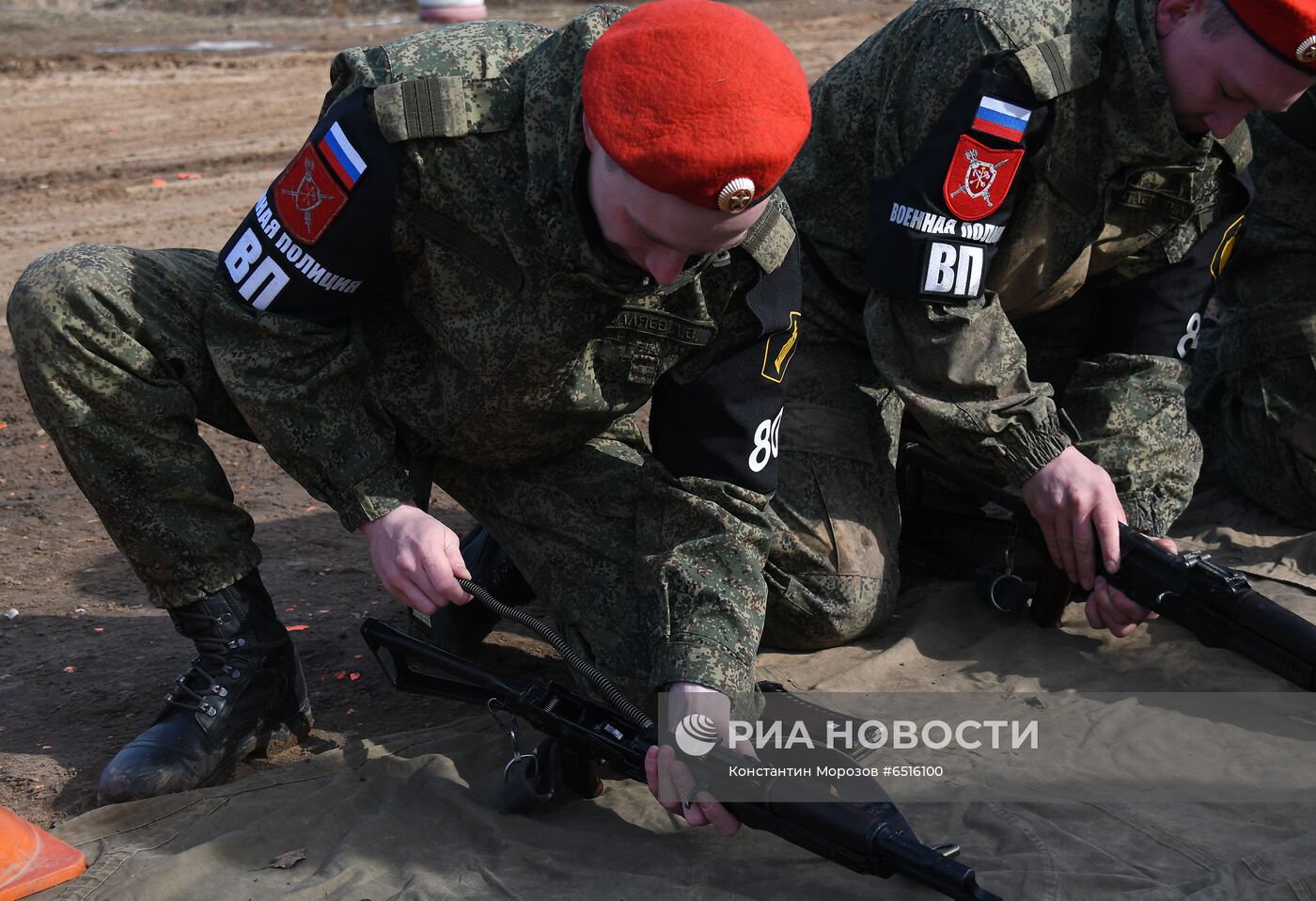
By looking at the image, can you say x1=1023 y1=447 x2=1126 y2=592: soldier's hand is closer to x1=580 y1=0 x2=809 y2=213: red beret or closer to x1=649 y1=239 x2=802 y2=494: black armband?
x1=649 y1=239 x2=802 y2=494: black armband

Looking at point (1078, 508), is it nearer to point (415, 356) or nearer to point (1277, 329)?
point (1277, 329)

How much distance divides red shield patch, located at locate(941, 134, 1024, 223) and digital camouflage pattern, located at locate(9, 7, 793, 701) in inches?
21.5

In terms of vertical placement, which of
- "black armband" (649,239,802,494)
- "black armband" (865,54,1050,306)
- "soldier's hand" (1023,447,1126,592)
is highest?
"black armband" (865,54,1050,306)

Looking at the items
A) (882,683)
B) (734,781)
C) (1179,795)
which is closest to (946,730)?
(882,683)

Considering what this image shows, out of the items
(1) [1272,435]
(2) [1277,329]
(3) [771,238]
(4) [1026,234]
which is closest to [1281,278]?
(2) [1277,329]

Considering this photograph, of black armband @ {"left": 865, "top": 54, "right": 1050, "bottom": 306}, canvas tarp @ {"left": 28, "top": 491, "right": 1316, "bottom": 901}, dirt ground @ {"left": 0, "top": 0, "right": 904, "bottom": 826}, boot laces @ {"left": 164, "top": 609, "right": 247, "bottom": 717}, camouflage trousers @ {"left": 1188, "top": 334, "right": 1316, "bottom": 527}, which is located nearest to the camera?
canvas tarp @ {"left": 28, "top": 491, "right": 1316, "bottom": 901}

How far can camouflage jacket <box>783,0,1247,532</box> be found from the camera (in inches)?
131

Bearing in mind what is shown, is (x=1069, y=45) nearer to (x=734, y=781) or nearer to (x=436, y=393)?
(x=436, y=393)

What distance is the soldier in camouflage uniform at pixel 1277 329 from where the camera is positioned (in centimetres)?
422

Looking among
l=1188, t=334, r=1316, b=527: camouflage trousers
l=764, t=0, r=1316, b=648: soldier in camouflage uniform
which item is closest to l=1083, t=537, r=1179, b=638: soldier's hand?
l=764, t=0, r=1316, b=648: soldier in camouflage uniform

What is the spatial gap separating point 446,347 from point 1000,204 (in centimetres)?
138

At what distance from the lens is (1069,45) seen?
3350 millimetres

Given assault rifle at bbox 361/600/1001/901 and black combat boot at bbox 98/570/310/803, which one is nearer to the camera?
assault rifle at bbox 361/600/1001/901

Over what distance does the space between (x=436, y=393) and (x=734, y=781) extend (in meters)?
1.22
